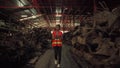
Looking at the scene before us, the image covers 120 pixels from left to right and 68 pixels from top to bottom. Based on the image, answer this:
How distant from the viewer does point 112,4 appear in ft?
40.0

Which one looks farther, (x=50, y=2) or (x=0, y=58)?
(x=50, y=2)

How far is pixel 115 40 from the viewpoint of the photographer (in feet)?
23.6

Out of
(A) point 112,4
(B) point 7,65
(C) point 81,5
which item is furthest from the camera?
(C) point 81,5

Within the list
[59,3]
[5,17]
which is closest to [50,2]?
[59,3]

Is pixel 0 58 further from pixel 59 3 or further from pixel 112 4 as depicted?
pixel 112 4

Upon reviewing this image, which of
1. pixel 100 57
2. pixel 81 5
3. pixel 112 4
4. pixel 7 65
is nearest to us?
pixel 100 57

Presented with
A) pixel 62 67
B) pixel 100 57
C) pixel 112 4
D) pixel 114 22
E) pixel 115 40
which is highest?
pixel 112 4

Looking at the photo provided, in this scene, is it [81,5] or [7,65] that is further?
[81,5]

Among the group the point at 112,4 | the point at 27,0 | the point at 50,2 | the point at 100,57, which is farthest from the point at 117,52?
the point at 27,0

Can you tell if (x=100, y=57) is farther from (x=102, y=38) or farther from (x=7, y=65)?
(x=7, y=65)

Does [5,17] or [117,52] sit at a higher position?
[5,17]

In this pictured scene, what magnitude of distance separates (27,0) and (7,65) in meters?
6.60

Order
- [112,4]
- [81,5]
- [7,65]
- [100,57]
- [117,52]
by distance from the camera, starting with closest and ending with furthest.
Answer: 1. [117,52]
2. [100,57]
3. [7,65]
4. [112,4]
5. [81,5]

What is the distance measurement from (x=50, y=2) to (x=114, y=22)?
21.4ft
